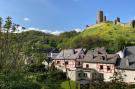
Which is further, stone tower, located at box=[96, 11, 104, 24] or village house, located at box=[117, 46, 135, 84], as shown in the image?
stone tower, located at box=[96, 11, 104, 24]

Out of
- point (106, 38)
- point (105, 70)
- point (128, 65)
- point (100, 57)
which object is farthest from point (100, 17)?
point (128, 65)

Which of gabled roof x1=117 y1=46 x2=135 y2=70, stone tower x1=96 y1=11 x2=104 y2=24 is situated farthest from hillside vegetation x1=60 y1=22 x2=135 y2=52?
gabled roof x1=117 y1=46 x2=135 y2=70

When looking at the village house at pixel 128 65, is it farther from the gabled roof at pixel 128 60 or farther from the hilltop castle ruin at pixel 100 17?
the hilltop castle ruin at pixel 100 17

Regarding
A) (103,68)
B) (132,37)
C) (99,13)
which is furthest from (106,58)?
(99,13)

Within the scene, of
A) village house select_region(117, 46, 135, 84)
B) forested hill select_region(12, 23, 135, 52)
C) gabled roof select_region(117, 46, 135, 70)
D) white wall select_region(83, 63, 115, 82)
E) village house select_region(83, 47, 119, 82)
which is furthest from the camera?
forested hill select_region(12, 23, 135, 52)

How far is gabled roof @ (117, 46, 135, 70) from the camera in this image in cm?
4731

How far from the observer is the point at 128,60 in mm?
48719

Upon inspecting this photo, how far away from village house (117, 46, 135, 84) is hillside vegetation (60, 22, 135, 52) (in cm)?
2102

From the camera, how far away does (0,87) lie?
13.6 metres

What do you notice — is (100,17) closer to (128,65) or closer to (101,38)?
(101,38)

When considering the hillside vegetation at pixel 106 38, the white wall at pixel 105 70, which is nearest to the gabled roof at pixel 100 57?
the white wall at pixel 105 70

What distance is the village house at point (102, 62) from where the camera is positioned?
169 feet

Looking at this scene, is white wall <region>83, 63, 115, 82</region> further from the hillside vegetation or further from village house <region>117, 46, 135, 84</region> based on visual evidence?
the hillside vegetation

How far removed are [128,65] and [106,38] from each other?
53.0 metres
